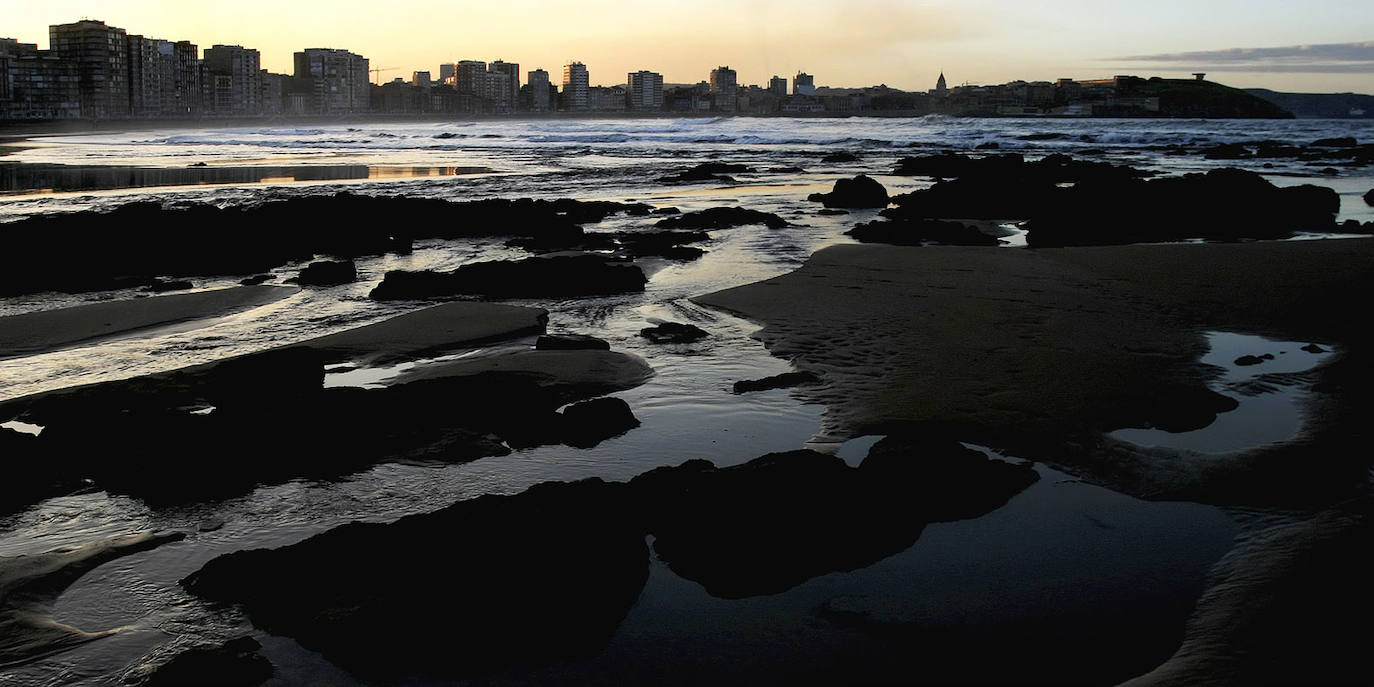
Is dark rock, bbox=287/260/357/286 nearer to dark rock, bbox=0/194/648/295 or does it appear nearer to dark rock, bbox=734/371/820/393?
dark rock, bbox=0/194/648/295

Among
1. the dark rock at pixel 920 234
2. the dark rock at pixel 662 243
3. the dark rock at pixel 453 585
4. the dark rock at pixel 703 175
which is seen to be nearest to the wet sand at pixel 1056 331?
the dark rock at pixel 920 234

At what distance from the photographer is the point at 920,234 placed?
1669cm

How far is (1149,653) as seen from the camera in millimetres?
4211

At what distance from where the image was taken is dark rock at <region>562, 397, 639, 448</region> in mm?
6840

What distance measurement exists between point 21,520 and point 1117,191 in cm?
1965

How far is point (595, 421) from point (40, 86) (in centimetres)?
14893

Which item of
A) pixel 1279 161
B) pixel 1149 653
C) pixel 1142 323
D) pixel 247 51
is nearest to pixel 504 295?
pixel 1142 323

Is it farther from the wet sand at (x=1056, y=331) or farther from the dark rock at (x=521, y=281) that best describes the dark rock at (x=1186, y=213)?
the dark rock at (x=521, y=281)

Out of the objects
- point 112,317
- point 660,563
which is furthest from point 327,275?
point 660,563

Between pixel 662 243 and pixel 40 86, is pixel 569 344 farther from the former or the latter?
pixel 40 86

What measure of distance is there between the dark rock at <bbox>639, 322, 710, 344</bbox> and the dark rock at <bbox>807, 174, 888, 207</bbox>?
541 inches

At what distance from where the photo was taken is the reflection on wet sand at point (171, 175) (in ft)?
97.4

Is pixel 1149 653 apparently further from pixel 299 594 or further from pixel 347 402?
pixel 347 402


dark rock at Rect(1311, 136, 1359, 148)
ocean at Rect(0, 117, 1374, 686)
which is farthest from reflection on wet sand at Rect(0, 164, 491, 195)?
dark rock at Rect(1311, 136, 1359, 148)
